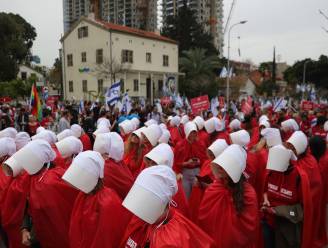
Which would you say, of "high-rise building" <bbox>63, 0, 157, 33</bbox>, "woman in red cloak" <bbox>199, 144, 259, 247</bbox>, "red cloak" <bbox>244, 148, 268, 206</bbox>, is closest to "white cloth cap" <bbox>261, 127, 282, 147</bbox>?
"red cloak" <bbox>244, 148, 268, 206</bbox>

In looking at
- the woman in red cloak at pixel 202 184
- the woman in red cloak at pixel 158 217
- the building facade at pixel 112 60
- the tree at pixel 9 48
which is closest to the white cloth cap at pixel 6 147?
the woman in red cloak at pixel 202 184

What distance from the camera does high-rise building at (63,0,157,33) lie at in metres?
83.9

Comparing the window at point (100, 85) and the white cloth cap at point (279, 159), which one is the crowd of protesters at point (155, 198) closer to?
the white cloth cap at point (279, 159)

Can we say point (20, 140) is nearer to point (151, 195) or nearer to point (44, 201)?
point (44, 201)

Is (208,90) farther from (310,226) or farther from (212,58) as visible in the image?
(310,226)

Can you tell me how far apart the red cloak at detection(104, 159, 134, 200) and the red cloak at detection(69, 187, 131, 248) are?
3.82 feet

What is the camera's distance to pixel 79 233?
139 inches

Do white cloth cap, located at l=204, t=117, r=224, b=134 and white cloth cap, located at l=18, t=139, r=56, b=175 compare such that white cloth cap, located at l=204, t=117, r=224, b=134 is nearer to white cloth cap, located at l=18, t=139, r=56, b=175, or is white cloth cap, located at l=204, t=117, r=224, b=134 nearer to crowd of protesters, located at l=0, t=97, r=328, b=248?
crowd of protesters, located at l=0, t=97, r=328, b=248

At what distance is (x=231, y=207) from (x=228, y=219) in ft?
0.37

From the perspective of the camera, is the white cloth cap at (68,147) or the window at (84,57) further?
the window at (84,57)

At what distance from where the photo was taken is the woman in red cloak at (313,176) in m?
4.78

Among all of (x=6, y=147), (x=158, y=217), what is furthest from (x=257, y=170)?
(x=6, y=147)

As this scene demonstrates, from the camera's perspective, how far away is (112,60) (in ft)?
132

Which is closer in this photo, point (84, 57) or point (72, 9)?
point (84, 57)
